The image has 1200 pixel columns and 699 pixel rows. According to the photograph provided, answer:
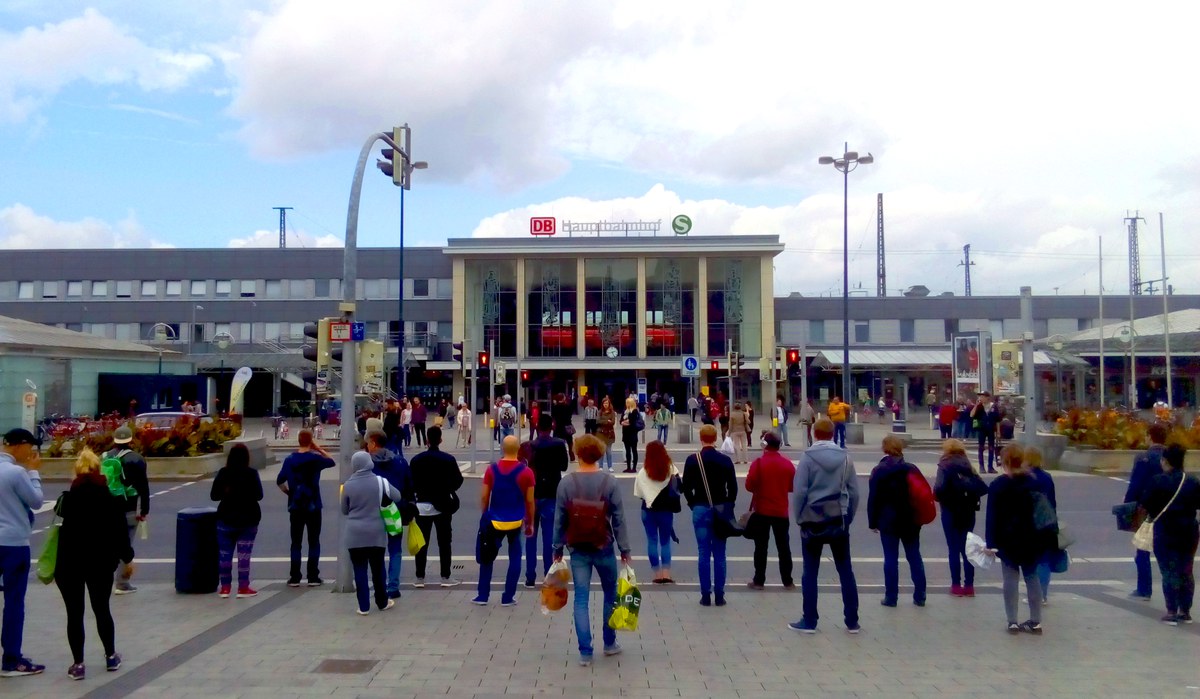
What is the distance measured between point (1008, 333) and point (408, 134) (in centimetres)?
5699

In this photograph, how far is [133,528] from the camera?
1015cm

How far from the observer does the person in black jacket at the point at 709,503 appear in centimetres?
917

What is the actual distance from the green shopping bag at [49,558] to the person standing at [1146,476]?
8960 mm

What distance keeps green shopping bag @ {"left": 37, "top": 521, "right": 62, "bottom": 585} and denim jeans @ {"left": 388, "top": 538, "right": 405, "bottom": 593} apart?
9.98 feet

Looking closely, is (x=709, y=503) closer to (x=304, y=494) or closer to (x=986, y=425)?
(x=304, y=494)

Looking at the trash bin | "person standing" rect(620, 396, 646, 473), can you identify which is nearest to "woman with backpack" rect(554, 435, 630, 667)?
the trash bin

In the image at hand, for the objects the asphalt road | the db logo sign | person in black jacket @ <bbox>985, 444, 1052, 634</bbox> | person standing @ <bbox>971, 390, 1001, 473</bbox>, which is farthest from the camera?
the db logo sign

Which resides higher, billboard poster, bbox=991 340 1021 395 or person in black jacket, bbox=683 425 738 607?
billboard poster, bbox=991 340 1021 395

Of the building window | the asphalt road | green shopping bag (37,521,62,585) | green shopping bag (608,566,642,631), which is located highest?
the building window

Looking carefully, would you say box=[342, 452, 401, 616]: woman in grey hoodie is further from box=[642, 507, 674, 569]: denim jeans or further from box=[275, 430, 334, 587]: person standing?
box=[642, 507, 674, 569]: denim jeans

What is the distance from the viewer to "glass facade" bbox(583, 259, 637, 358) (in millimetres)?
58250

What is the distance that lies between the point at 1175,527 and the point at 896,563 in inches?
92.6

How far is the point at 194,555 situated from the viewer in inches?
393

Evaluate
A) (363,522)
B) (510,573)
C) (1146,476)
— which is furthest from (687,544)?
(1146,476)
